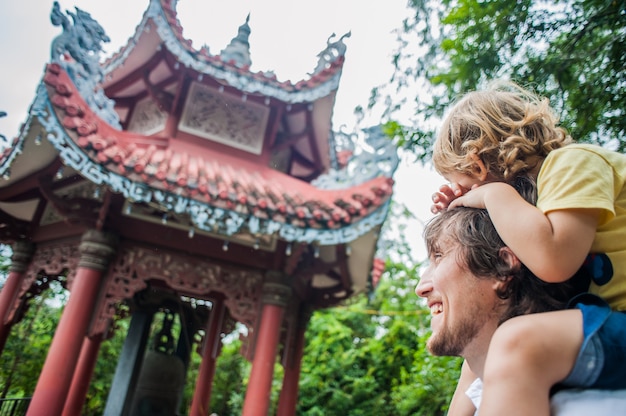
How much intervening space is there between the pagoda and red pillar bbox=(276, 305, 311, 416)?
2 centimetres

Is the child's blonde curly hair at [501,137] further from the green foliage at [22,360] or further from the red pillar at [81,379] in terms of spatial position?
the green foliage at [22,360]

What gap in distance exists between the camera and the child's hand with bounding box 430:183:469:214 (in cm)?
115

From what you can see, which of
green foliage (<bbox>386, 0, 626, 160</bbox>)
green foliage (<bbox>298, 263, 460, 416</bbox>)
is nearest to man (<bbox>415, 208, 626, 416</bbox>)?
green foliage (<bbox>386, 0, 626, 160</bbox>)

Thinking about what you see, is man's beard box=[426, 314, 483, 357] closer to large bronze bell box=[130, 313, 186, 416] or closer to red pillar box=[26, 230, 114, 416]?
red pillar box=[26, 230, 114, 416]

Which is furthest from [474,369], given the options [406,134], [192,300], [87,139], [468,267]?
[192,300]

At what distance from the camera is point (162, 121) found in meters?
5.20

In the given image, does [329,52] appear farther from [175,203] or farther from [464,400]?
[464,400]

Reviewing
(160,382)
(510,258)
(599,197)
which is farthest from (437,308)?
(160,382)

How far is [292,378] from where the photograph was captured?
5.49 meters

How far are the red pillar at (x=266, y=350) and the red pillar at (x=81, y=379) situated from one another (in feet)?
8.20

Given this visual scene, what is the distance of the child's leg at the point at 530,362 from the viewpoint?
0.74 meters

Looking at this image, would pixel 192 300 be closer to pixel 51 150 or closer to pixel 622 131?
pixel 51 150

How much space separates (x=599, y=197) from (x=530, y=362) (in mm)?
340

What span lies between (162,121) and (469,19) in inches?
140
